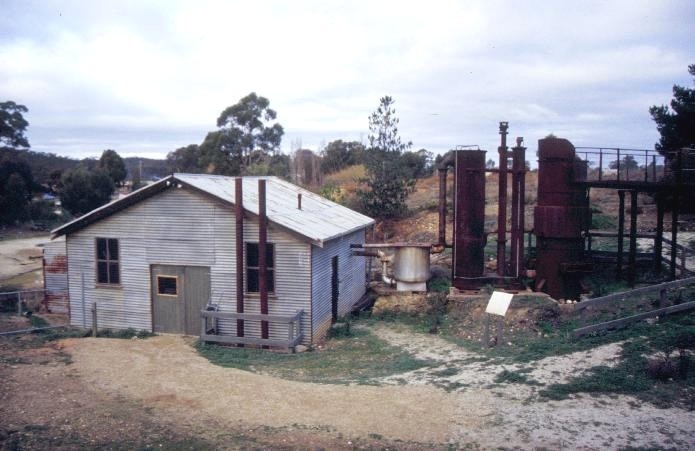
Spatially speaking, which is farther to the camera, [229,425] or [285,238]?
[285,238]

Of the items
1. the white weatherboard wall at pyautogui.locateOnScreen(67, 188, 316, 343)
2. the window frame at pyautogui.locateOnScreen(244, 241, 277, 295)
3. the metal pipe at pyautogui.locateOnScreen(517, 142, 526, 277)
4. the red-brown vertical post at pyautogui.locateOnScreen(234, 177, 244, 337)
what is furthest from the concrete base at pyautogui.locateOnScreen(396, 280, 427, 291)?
the red-brown vertical post at pyautogui.locateOnScreen(234, 177, 244, 337)

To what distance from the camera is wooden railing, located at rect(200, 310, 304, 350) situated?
50.0ft

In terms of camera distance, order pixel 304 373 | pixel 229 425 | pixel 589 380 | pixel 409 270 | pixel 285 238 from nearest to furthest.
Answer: pixel 229 425 → pixel 589 380 → pixel 304 373 → pixel 285 238 → pixel 409 270

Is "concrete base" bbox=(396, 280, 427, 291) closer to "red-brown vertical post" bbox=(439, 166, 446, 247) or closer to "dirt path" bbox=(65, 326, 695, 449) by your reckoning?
"red-brown vertical post" bbox=(439, 166, 446, 247)

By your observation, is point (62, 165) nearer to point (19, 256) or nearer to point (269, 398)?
point (19, 256)

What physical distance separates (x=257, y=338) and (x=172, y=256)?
395cm

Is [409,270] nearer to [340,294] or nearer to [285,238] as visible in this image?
[340,294]

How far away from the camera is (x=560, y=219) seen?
18375mm

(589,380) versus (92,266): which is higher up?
(92,266)

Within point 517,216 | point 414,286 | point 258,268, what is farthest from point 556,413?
point 414,286

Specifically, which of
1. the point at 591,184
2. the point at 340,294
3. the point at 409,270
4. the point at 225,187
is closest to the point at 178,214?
the point at 225,187

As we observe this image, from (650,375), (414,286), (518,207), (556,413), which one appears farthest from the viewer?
(414,286)

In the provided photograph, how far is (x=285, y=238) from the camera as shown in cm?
1622

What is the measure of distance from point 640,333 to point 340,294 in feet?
31.9
